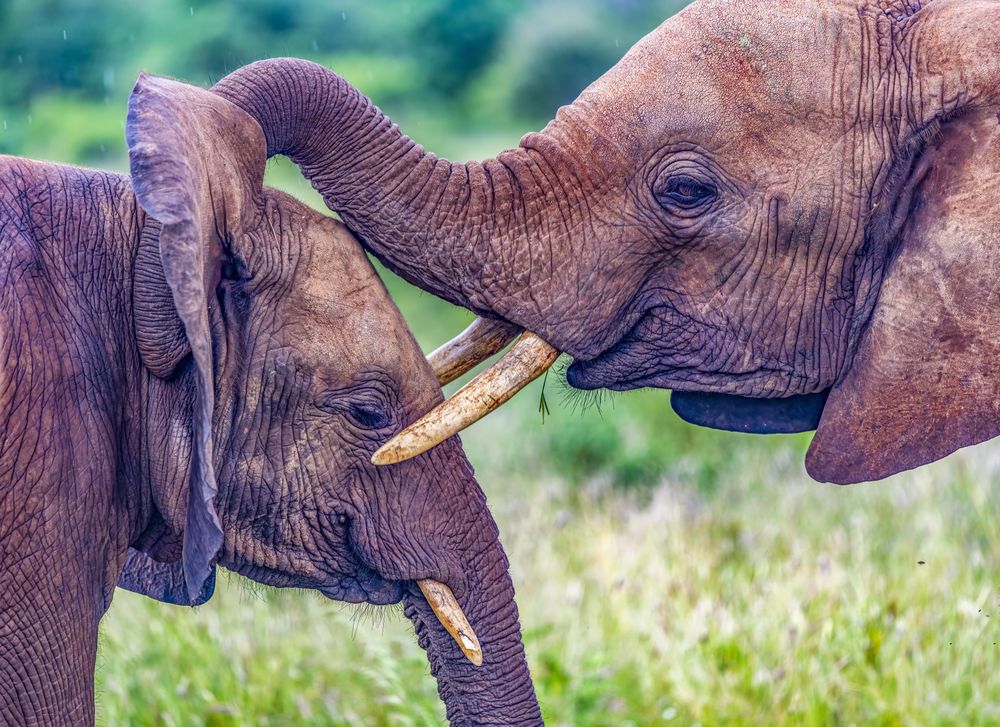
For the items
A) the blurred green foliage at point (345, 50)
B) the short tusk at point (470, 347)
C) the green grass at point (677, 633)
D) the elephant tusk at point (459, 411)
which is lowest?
the green grass at point (677, 633)

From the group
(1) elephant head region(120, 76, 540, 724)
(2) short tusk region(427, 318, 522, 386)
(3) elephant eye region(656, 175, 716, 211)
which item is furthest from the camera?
(2) short tusk region(427, 318, 522, 386)

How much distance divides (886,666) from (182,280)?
137 inches

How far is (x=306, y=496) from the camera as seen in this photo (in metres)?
3.83

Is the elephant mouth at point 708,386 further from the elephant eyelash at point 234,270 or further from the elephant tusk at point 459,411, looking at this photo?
the elephant eyelash at point 234,270

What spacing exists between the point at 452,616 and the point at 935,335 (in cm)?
150

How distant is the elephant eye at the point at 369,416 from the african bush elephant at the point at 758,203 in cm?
17

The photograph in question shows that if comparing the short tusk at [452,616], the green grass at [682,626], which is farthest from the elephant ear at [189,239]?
the green grass at [682,626]

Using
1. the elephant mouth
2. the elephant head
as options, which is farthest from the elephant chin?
the elephant head

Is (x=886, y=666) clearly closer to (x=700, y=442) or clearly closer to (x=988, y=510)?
(x=988, y=510)

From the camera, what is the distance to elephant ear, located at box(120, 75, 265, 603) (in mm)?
3201

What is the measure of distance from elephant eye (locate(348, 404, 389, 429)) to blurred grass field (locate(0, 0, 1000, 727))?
25.4 inches

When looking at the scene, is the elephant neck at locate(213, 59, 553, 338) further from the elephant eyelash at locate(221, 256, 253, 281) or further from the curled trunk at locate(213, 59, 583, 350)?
the elephant eyelash at locate(221, 256, 253, 281)

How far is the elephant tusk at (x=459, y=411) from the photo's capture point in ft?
12.4

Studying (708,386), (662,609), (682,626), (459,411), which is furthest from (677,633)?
(459,411)
